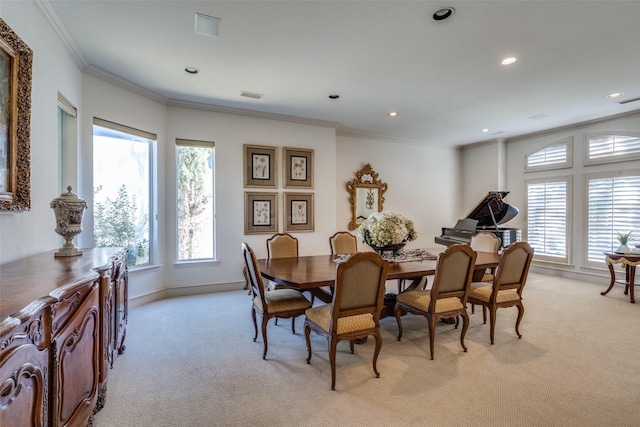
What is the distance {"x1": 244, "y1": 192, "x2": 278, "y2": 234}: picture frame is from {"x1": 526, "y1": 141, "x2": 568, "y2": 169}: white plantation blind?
5.43 meters

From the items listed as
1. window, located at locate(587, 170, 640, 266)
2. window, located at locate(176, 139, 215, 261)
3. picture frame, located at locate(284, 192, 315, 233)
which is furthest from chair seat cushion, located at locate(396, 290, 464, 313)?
window, located at locate(587, 170, 640, 266)

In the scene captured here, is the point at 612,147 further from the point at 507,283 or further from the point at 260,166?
the point at 260,166

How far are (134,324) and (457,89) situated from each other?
16.1 ft

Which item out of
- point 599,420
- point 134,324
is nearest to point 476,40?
point 599,420

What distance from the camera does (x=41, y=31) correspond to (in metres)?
2.40

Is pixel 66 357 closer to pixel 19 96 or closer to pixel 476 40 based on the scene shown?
pixel 19 96

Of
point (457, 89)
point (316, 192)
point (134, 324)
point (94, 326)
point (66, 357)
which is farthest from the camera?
point (316, 192)

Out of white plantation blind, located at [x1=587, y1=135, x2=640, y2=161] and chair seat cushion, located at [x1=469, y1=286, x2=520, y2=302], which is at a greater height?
white plantation blind, located at [x1=587, y1=135, x2=640, y2=161]

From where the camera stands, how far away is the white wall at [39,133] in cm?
A: 201

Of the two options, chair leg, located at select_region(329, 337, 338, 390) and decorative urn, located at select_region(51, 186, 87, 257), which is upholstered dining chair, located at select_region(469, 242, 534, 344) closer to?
chair leg, located at select_region(329, 337, 338, 390)

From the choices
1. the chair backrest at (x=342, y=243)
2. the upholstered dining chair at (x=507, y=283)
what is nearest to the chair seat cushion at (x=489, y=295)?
the upholstered dining chair at (x=507, y=283)

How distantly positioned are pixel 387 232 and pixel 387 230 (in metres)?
0.02

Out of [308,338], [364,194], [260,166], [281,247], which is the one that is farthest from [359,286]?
[364,194]

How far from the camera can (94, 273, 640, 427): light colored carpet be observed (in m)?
2.00
